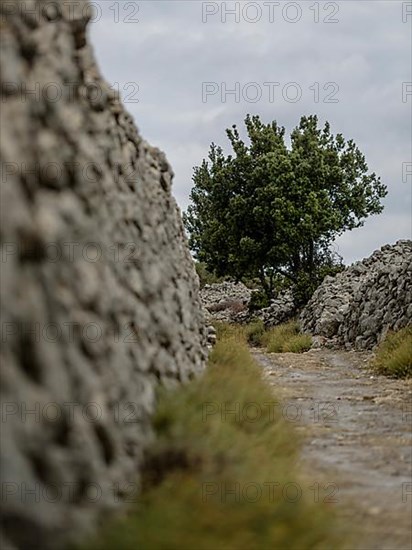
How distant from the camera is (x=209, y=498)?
3.80 meters

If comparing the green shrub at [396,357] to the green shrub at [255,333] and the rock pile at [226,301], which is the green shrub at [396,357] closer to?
the green shrub at [255,333]

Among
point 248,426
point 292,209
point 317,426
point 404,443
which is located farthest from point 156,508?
point 292,209

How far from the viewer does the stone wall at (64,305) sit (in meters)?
3.21

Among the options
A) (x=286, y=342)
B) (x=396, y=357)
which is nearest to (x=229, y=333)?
(x=286, y=342)

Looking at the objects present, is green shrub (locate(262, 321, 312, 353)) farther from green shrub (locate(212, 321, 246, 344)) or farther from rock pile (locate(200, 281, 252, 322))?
rock pile (locate(200, 281, 252, 322))

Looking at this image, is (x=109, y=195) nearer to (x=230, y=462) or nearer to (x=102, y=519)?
(x=230, y=462)

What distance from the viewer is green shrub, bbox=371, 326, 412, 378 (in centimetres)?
1166

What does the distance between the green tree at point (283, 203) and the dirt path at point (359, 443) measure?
14.6 metres

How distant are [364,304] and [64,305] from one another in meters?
15.7

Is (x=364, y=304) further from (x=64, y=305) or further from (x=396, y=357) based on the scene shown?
(x=64, y=305)

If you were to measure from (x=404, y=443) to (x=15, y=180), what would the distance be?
504 cm

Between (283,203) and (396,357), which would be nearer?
(396,357)

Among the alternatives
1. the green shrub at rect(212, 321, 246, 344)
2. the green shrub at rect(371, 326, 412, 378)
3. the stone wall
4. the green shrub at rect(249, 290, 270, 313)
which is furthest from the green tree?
the stone wall

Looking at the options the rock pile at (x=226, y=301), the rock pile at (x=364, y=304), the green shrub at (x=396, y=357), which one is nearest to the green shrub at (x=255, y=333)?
the rock pile at (x=364, y=304)
